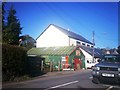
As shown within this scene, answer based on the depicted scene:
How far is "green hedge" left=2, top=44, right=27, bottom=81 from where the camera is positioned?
14.4m

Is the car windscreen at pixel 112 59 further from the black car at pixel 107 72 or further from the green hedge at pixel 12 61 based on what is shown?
the green hedge at pixel 12 61

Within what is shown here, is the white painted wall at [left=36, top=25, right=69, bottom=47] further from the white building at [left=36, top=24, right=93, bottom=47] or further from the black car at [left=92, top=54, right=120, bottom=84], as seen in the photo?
the black car at [left=92, top=54, right=120, bottom=84]

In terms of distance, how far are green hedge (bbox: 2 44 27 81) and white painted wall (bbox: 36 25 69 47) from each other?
37.7m

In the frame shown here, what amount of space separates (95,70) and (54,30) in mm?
45131

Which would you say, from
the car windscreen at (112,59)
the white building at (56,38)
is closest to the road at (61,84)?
the car windscreen at (112,59)

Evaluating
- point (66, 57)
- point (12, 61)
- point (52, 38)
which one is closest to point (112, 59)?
point (12, 61)

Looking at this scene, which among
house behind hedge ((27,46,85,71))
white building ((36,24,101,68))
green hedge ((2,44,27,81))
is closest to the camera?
green hedge ((2,44,27,81))

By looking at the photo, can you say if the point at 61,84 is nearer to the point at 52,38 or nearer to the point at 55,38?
the point at 55,38

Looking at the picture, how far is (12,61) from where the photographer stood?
15094 millimetres

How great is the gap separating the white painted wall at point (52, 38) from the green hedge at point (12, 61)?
37.7 meters

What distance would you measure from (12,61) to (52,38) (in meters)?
41.4

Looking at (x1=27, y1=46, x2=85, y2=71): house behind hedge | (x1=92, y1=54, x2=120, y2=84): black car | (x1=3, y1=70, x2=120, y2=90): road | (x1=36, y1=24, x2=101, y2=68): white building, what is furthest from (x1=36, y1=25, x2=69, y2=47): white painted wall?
(x1=92, y1=54, x2=120, y2=84): black car

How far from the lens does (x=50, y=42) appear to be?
185 feet

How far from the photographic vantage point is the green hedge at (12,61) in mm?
14352
